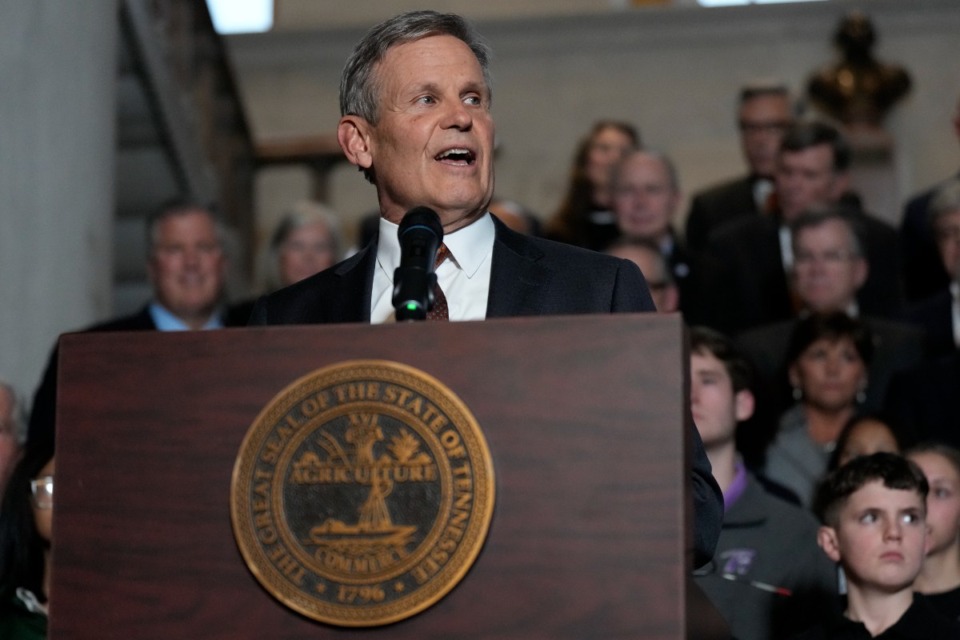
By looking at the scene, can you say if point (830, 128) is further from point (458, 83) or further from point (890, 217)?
point (458, 83)

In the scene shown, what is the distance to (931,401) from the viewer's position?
518 centimetres

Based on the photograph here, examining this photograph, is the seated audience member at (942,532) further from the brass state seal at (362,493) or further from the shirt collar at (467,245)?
the brass state seal at (362,493)

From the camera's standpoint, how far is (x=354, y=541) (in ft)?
6.35

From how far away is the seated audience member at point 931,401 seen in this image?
517 cm

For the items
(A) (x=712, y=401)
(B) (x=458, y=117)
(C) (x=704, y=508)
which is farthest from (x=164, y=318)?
(C) (x=704, y=508)

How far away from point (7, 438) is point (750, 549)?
5.81 ft

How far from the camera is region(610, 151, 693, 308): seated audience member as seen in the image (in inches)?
254

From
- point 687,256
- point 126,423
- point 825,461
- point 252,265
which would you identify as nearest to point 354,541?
point 126,423

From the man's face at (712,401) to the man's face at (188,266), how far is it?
1.90m

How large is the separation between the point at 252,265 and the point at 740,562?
6.21m

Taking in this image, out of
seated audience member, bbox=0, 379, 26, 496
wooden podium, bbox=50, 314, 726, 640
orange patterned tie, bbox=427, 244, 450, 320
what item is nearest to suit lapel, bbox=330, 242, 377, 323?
orange patterned tie, bbox=427, 244, 450, 320

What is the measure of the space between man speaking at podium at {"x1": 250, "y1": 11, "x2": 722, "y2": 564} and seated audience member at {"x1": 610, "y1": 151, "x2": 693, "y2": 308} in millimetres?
3858

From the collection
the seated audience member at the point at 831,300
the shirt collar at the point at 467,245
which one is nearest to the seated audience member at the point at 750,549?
the seated audience member at the point at 831,300

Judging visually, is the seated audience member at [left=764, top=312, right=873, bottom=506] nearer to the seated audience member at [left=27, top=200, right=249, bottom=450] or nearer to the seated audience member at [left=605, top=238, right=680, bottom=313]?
the seated audience member at [left=605, top=238, right=680, bottom=313]
